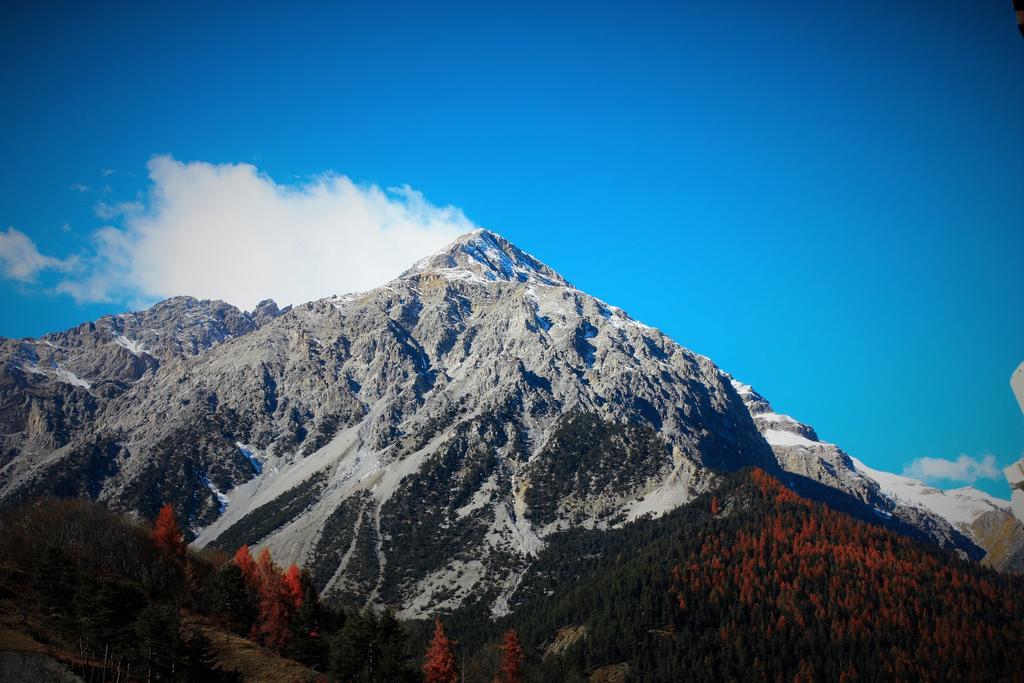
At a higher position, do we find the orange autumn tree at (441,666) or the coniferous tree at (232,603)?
the coniferous tree at (232,603)

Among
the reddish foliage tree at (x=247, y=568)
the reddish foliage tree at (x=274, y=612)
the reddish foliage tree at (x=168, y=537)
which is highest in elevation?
the reddish foliage tree at (x=168, y=537)

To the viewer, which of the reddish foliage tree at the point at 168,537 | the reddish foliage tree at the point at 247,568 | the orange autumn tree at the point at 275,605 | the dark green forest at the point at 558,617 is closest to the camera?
the dark green forest at the point at 558,617

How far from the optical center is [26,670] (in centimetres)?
5366

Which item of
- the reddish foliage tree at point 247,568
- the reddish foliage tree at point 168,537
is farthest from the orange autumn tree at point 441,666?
the reddish foliage tree at point 168,537

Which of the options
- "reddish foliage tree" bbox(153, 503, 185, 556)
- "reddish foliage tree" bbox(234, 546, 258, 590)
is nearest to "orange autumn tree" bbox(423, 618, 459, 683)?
"reddish foliage tree" bbox(234, 546, 258, 590)

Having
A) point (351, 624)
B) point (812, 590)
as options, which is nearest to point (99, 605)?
point (351, 624)

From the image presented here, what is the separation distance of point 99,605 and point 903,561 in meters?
198

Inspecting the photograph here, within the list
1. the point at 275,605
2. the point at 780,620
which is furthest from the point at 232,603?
the point at 780,620

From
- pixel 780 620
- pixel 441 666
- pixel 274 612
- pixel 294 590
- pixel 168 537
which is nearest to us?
pixel 274 612

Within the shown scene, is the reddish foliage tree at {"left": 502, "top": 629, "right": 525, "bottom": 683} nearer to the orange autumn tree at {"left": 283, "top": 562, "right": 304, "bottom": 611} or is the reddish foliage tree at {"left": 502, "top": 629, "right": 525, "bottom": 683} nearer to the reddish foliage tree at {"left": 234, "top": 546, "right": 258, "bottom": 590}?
the orange autumn tree at {"left": 283, "top": 562, "right": 304, "bottom": 611}

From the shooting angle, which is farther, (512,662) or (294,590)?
(512,662)

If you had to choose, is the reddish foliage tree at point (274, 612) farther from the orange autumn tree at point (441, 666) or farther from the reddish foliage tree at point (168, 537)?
the orange autumn tree at point (441, 666)

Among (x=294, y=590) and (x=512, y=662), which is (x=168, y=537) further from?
(x=512, y=662)

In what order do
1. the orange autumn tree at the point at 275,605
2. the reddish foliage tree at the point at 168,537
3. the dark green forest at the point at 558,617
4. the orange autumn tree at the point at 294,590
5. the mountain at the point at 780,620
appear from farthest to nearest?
the mountain at the point at 780,620 → the reddish foliage tree at the point at 168,537 → the orange autumn tree at the point at 294,590 → the orange autumn tree at the point at 275,605 → the dark green forest at the point at 558,617
